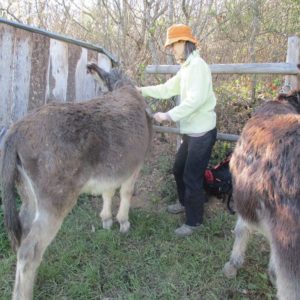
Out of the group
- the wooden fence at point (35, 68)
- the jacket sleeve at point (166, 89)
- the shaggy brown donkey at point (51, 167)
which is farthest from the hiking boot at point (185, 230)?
the wooden fence at point (35, 68)

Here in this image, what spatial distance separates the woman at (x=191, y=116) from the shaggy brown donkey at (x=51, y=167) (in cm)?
66

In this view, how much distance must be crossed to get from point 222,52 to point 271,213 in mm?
5277

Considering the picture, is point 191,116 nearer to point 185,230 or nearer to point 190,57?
point 190,57

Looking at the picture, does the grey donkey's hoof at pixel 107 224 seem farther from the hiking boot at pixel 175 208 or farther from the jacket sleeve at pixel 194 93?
the jacket sleeve at pixel 194 93

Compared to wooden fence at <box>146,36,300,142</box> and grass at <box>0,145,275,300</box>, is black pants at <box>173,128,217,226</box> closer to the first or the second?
grass at <box>0,145,275,300</box>

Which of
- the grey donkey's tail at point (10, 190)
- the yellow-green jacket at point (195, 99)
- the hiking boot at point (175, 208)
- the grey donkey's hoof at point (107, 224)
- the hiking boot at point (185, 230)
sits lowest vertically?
the grey donkey's hoof at point (107, 224)

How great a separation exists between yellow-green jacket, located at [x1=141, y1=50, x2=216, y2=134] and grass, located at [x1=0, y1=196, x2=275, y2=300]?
1108 millimetres

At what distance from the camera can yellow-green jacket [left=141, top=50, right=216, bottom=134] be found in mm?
3363

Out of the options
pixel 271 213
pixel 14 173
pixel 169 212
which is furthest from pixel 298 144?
pixel 169 212

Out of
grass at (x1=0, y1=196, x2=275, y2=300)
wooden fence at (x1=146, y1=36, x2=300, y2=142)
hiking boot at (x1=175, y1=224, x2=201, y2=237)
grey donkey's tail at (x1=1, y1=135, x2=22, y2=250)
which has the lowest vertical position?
grass at (x1=0, y1=196, x2=275, y2=300)

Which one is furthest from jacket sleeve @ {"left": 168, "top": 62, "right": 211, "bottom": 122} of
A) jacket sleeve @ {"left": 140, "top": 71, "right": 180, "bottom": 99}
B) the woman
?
jacket sleeve @ {"left": 140, "top": 71, "right": 180, "bottom": 99}

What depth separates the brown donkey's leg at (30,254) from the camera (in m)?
2.67

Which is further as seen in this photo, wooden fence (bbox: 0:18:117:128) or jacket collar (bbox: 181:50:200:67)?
wooden fence (bbox: 0:18:117:128)

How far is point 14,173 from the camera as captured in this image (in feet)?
8.96
